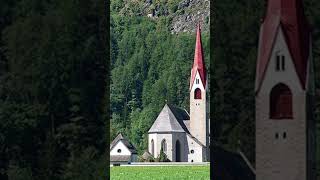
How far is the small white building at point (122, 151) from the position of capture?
9306cm

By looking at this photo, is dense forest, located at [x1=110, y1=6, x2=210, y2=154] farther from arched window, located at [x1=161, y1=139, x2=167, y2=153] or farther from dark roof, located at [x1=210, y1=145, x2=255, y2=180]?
dark roof, located at [x1=210, y1=145, x2=255, y2=180]

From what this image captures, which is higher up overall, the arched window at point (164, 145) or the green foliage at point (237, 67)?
the green foliage at point (237, 67)

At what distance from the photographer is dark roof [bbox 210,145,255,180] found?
15.6 m

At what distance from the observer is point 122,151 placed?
95.1 metres

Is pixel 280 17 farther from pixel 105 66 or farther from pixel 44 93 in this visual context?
pixel 44 93

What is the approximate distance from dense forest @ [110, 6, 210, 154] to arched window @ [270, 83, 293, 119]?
8418 centimetres

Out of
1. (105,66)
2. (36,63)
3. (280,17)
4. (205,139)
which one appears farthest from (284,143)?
(205,139)

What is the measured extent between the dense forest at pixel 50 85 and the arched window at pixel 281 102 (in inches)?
120

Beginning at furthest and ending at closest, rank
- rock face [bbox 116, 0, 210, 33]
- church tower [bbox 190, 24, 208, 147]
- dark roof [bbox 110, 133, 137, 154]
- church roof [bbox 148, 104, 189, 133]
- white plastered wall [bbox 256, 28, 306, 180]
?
rock face [bbox 116, 0, 210, 33], church roof [bbox 148, 104, 189, 133], church tower [bbox 190, 24, 208, 147], dark roof [bbox 110, 133, 137, 154], white plastered wall [bbox 256, 28, 306, 180]

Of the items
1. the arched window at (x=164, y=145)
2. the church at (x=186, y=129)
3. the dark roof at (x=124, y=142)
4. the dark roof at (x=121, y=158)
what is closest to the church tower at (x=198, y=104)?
the church at (x=186, y=129)

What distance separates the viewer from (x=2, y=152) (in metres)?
16.1

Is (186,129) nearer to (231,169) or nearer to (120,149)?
(120,149)

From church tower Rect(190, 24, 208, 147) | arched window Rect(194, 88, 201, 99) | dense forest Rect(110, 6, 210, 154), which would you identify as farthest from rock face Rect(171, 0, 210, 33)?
arched window Rect(194, 88, 201, 99)

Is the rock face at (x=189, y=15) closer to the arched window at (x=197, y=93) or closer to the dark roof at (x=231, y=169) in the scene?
the arched window at (x=197, y=93)
